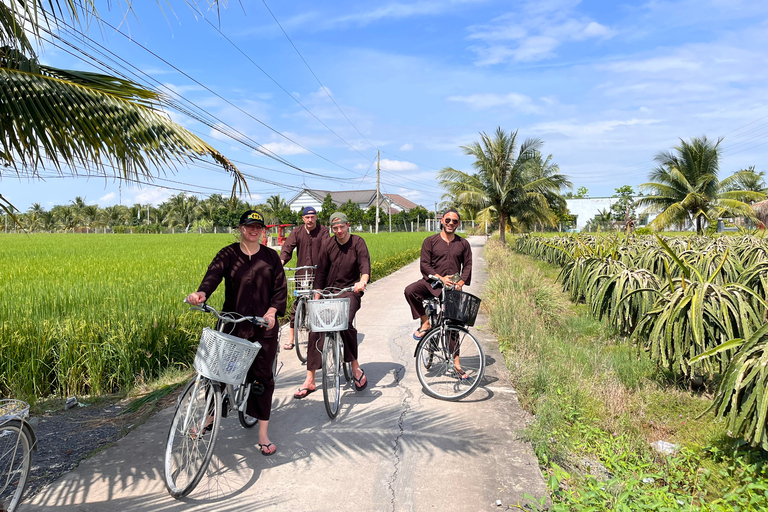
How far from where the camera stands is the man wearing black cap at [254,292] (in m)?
3.68

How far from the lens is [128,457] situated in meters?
3.68

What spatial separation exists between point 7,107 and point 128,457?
8.83ft

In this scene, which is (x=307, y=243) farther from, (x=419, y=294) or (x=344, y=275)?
(x=419, y=294)

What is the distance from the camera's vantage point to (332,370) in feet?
15.5

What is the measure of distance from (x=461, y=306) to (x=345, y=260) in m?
1.28

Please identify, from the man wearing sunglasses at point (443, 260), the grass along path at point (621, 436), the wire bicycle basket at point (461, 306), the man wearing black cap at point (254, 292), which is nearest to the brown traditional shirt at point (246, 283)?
the man wearing black cap at point (254, 292)

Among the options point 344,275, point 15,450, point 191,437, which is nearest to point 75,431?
point 15,450

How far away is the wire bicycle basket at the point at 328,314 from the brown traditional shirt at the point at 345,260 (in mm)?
979

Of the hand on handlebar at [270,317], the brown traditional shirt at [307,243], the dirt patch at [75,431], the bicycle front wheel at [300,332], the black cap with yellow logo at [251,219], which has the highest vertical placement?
the black cap with yellow logo at [251,219]

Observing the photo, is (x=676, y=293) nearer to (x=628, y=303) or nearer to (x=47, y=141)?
(x=628, y=303)

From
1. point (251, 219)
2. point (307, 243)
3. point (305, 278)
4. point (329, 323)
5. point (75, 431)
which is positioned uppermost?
point (251, 219)

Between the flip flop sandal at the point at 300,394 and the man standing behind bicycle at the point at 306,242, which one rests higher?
the man standing behind bicycle at the point at 306,242

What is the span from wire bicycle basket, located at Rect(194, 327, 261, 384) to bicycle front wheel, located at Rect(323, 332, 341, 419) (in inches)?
48.8

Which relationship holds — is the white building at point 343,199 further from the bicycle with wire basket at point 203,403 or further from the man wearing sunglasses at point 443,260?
the bicycle with wire basket at point 203,403
